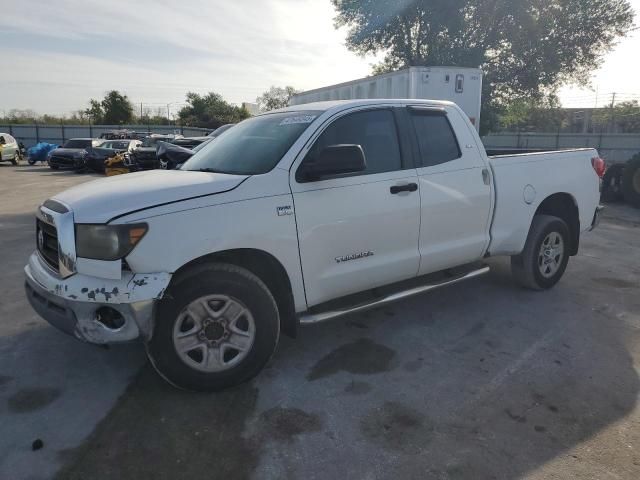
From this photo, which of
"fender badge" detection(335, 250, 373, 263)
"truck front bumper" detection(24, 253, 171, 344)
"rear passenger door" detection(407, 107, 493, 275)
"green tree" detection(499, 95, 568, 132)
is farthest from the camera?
"green tree" detection(499, 95, 568, 132)

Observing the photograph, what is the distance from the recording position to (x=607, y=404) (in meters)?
3.12

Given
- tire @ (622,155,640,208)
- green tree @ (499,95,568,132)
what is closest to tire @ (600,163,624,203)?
tire @ (622,155,640,208)

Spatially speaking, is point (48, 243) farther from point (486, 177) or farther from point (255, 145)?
point (486, 177)

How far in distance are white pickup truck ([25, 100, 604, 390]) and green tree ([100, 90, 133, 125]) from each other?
55.5 m

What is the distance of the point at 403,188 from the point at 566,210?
2588 millimetres

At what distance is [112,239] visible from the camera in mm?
2818

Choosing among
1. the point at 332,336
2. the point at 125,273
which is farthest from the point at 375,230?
the point at 125,273

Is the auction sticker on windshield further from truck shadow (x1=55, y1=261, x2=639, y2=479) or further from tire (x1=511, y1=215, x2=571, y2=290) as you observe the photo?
tire (x1=511, y1=215, x2=571, y2=290)

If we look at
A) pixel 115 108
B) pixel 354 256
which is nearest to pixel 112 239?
pixel 354 256

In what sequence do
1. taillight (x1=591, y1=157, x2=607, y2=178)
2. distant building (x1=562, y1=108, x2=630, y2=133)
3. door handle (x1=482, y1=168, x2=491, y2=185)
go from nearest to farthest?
1. door handle (x1=482, y1=168, x2=491, y2=185)
2. taillight (x1=591, y1=157, x2=607, y2=178)
3. distant building (x1=562, y1=108, x2=630, y2=133)

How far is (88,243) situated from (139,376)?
112 centimetres

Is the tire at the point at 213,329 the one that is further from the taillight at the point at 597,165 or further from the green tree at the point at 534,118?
the green tree at the point at 534,118

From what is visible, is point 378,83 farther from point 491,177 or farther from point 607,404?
point 607,404

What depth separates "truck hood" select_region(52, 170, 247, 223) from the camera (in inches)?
114
